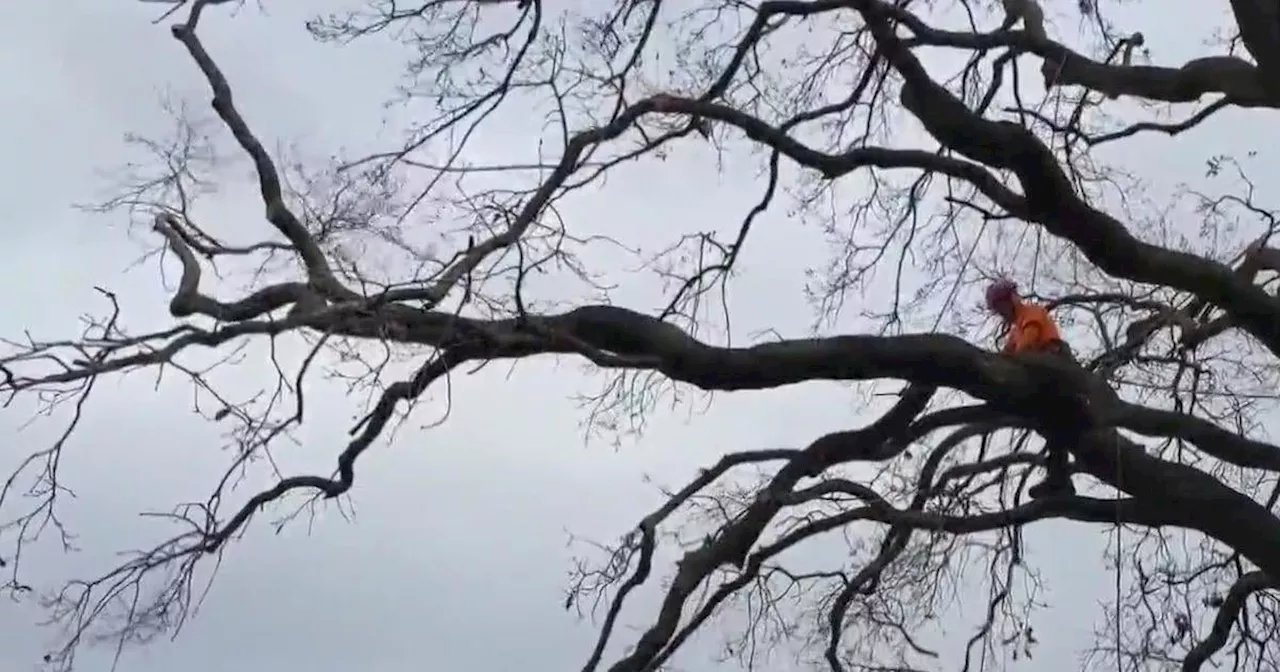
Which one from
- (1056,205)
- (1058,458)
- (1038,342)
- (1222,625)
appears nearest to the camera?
(1056,205)

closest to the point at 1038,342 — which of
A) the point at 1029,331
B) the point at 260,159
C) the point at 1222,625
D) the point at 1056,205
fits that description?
the point at 1029,331

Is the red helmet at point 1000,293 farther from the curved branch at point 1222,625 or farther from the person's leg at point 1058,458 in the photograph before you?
the curved branch at point 1222,625

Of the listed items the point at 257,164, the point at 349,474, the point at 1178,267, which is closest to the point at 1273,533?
the point at 1178,267

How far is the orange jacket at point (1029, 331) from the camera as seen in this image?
8789 mm

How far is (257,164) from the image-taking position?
865 centimetres

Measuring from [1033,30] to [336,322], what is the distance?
4.62m

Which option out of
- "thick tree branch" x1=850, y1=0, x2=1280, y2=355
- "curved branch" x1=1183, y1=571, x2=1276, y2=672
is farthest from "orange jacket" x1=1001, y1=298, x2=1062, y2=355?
"curved branch" x1=1183, y1=571, x2=1276, y2=672

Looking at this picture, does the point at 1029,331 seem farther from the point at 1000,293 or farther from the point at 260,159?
the point at 260,159

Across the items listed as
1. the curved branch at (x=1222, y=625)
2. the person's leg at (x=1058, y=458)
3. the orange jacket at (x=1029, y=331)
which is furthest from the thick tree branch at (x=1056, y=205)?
the curved branch at (x=1222, y=625)

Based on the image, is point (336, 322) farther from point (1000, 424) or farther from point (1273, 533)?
point (1273, 533)

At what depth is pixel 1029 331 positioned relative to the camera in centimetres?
888

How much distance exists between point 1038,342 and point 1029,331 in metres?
0.11

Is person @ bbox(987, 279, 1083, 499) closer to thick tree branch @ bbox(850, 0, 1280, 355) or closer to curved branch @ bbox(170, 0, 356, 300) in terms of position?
thick tree branch @ bbox(850, 0, 1280, 355)

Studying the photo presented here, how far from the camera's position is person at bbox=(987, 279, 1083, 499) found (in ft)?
28.6
